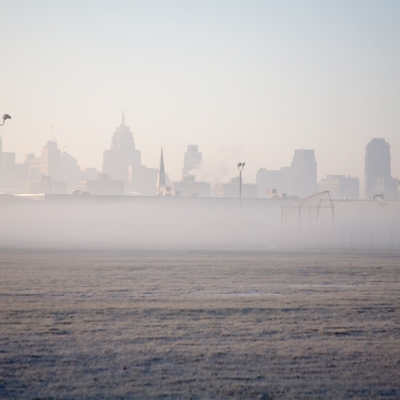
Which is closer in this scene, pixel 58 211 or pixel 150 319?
pixel 150 319

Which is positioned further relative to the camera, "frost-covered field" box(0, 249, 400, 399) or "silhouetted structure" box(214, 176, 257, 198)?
"silhouetted structure" box(214, 176, 257, 198)

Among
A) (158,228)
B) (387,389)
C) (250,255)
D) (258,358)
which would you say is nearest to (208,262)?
(250,255)

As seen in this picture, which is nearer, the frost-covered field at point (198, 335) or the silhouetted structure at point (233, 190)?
→ the frost-covered field at point (198, 335)

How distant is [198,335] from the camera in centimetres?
1391

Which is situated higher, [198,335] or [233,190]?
[233,190]

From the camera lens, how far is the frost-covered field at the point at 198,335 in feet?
34.3

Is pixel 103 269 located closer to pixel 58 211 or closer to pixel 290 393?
pixel 290 393

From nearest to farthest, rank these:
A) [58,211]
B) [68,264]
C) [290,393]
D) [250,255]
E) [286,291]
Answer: [290,393] < [286,291] < [68,264] < [250,255] < [58,211]

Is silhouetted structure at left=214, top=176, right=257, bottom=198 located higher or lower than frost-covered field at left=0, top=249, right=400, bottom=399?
higher

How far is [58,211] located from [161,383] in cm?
7876

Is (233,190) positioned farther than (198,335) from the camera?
Yes

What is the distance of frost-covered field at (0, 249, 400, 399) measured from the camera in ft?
34.3

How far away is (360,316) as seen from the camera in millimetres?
16312

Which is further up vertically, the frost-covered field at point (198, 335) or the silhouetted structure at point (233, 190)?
the silhouetted structure at point (233, 190)
